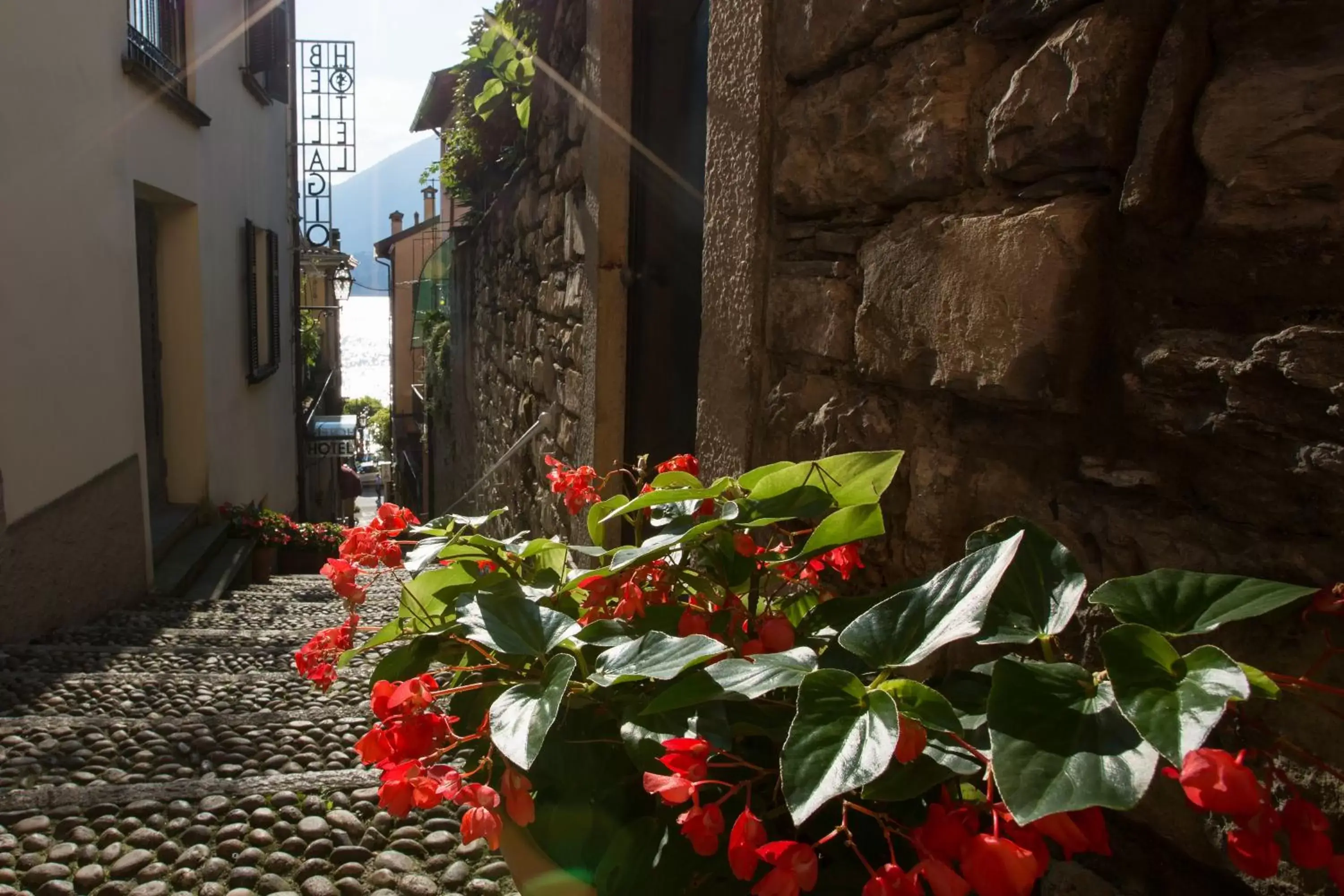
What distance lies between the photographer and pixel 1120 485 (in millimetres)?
1111

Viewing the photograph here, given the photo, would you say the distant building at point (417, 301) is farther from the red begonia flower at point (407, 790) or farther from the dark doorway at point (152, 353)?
the red begonia flower at point (407, 790)

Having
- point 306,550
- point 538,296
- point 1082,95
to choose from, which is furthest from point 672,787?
point 306,550

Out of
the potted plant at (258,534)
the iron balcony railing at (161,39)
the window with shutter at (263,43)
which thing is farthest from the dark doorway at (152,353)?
the window with shutter at (263,43)

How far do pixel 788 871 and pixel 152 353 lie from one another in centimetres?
758

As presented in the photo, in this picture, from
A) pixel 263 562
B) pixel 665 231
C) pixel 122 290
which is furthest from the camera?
pixel 263 562

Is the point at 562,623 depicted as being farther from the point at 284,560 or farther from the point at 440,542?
the point at 284,560

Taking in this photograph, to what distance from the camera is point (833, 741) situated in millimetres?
826

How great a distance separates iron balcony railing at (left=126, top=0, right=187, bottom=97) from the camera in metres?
6.16

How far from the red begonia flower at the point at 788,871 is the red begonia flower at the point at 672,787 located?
7 cm

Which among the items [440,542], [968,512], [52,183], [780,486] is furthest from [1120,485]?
[52,183]

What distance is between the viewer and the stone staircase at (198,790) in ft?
6.18

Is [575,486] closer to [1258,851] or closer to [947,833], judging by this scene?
[947,833]

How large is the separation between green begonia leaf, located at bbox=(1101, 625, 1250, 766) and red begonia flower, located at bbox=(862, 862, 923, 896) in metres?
0.20

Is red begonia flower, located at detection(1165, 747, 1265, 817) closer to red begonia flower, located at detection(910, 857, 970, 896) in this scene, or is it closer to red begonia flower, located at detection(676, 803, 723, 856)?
red begonia flower, located at detection(910, 857, 970, 896)
